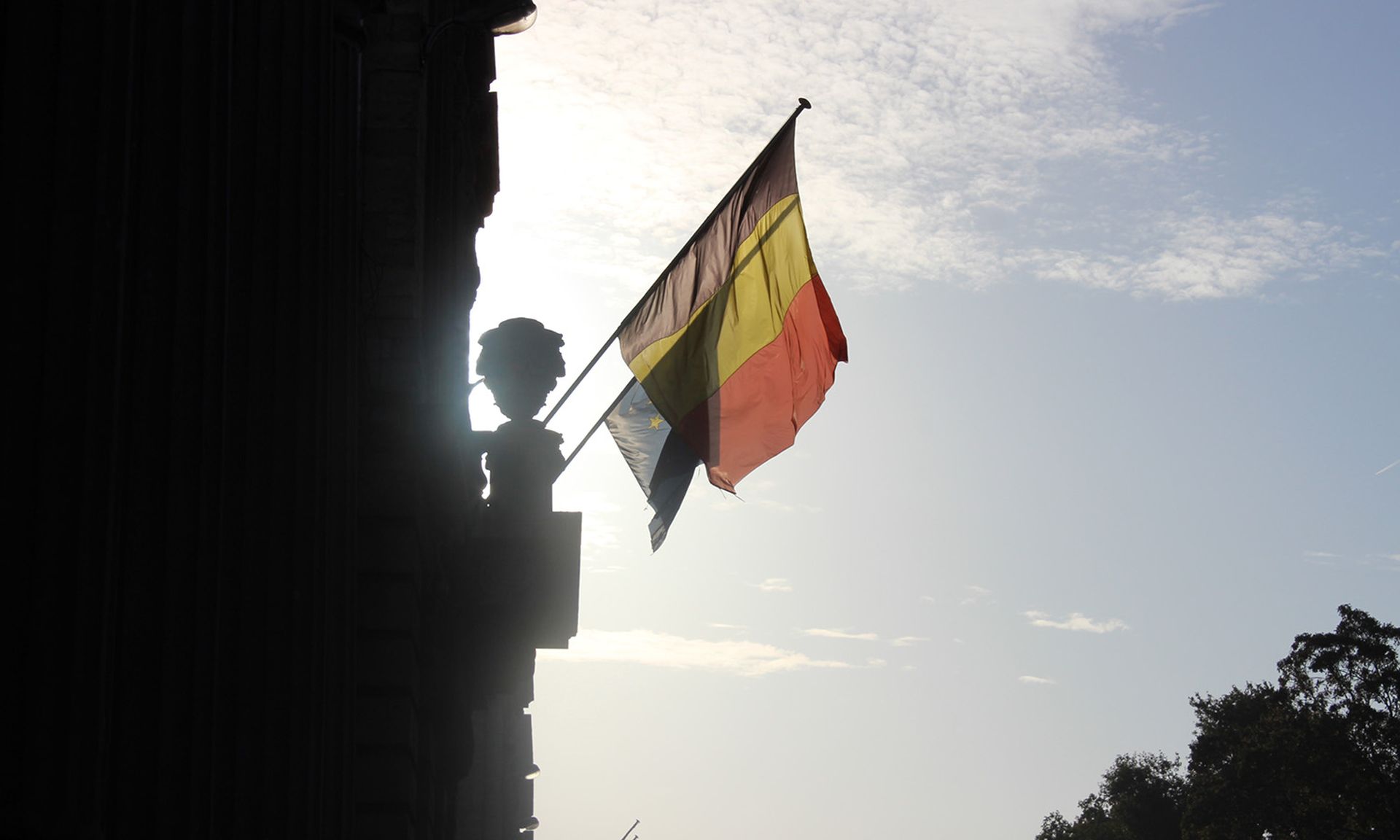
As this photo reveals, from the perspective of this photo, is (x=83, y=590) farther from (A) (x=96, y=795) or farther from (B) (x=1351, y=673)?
(B) (x=1351, y=673)

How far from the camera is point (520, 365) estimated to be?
10898 mm

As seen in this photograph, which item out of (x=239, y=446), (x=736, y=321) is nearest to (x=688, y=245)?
(x=736, y=321)

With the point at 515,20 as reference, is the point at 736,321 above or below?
below

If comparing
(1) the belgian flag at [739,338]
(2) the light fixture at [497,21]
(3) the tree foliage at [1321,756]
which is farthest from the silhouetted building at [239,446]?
(3) the tree foliage at [1321,756]

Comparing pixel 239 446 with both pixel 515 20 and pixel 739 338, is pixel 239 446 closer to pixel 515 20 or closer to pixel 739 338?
pixel 515 20

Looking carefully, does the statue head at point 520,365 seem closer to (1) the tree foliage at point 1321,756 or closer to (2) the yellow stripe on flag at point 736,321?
(2) the yellow stripe on flag at point 736,321

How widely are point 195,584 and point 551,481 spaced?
573 centimetres

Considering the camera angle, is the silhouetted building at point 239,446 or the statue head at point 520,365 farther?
the statue head at point 520,365

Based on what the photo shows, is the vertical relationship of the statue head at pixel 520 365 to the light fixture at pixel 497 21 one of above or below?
below

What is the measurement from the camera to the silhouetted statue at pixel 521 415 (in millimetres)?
10508

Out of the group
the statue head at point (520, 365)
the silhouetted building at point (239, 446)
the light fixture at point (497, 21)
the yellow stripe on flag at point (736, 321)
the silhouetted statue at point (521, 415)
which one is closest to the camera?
the silhouetted building at point (239, 446)

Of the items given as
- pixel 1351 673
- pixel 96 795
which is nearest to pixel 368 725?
pixel 96 795

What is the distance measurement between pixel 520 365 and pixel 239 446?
17.3ft

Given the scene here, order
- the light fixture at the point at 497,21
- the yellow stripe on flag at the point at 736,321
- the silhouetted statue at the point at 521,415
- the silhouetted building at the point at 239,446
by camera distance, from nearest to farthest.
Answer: the silhouetted building at the point at 239,446 < the light fixture at the point at 497,21 < the silhouetted statue at the point at 521,415 < the yellow stripe on flag at the point at 736,321
